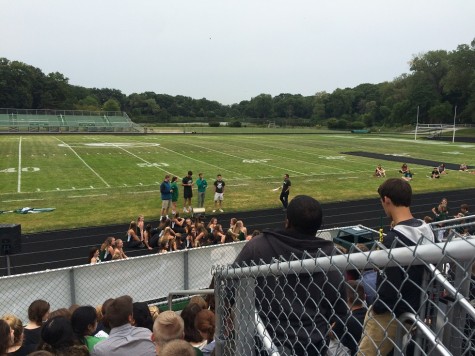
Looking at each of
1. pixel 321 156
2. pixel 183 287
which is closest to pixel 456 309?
pixel 183 287

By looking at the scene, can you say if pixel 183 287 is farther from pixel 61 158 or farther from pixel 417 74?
pixel 417 74

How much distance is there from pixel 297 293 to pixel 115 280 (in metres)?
6.64

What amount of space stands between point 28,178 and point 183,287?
2001 cm

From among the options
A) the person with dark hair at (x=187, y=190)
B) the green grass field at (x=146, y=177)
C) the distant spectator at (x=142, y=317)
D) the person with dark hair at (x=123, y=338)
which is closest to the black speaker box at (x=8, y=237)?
the distant spectator at (x=142, y=317)

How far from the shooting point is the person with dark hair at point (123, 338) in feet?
12.4

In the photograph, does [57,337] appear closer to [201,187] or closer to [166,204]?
[166,204]

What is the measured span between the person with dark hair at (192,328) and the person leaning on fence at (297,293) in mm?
1953

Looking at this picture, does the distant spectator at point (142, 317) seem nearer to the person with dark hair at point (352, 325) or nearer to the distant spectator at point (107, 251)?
the person with dark hair at point (352, 325)

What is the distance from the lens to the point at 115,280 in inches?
322

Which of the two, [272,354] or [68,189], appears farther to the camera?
[68,189]

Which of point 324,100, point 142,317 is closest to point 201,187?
point 142,317

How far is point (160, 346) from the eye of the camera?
3699mm

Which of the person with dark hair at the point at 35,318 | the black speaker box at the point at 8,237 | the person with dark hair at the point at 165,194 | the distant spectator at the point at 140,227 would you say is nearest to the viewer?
the person with dark hair at the point at 35,318

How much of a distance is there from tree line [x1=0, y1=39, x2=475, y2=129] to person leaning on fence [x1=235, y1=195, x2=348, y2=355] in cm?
10291
